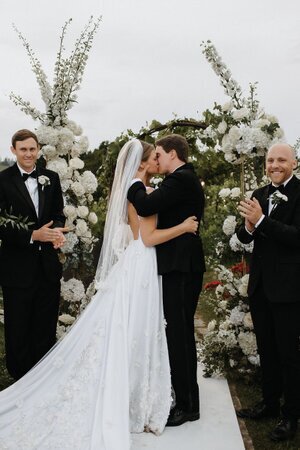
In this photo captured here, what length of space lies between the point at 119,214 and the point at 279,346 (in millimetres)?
1561

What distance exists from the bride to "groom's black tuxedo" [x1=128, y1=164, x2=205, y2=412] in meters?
0.07

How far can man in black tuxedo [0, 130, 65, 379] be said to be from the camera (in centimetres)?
438

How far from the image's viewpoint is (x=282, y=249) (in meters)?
3.90

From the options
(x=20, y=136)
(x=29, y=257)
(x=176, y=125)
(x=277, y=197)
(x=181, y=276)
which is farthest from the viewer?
(x=176, y=125)

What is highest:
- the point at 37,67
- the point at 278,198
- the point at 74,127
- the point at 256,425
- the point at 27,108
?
the point at 37,67

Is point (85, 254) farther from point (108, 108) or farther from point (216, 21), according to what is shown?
point (216, 21)

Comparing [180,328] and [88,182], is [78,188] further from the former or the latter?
[180,328]

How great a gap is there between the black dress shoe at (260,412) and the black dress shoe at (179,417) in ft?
1.56

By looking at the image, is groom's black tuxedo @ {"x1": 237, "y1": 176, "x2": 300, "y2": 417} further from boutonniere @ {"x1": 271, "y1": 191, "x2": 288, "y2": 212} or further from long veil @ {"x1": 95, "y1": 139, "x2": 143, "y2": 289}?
long veil @ {"x1": 95, "y1": 139, "x2": 143, "y2": 289}

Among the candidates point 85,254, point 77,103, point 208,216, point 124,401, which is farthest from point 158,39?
point 208,216

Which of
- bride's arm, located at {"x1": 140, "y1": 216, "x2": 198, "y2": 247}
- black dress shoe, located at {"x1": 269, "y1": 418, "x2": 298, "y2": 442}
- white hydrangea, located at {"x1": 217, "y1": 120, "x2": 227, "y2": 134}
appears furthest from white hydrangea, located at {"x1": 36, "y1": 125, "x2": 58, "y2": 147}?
black dress shoe, located at {"x1": 269, "y1": 418, "x2": 298, "y2": 442}

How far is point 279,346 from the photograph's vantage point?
3.89m

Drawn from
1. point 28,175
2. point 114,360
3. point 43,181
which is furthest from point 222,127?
point 114,360

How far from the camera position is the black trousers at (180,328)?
3.96m
